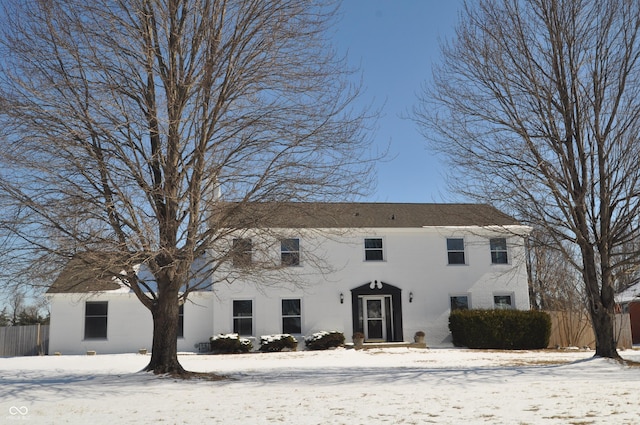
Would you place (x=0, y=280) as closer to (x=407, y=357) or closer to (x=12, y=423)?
(x=12, y=423)

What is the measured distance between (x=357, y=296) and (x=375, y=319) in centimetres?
145

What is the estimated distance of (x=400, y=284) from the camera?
1101 inches

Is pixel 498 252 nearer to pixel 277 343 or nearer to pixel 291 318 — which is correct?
pixel 291 318

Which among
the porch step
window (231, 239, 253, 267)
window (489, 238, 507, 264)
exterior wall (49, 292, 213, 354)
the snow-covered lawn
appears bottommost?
the snow-covered lawn

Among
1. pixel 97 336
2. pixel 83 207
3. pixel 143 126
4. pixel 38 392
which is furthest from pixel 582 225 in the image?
pixel 97 336

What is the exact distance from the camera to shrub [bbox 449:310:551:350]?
26.0 m

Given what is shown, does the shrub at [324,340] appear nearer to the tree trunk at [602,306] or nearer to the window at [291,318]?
the window at [291,318]

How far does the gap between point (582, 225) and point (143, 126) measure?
37.1 feet

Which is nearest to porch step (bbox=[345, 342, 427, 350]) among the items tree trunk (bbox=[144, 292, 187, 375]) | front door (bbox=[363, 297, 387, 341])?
front door (bbox=[363, 297, 387, 341])

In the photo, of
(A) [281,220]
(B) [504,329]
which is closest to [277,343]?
(B) [504,329]

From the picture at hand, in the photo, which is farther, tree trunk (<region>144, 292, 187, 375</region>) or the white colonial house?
the white colonial house

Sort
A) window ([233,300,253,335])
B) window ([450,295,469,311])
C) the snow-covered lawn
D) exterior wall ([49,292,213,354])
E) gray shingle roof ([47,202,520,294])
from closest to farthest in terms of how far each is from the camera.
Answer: the snow-covered lawn, gray shingle roof ([47,202,520,294]), exterior wall ([49,292,213,354]), window ([233,300,253,335]), window ([450,295,469,311])

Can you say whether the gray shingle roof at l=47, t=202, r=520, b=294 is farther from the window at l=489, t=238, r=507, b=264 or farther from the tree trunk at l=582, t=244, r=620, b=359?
the window at l=489, t=238, r=507, b=264

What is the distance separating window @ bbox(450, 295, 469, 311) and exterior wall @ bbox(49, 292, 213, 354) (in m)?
11.2
